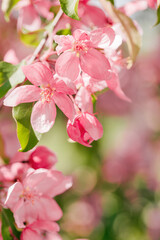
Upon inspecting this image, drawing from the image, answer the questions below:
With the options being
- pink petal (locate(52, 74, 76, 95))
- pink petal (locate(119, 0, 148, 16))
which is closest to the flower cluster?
pink petal (locate(52, 74, 76, 95))

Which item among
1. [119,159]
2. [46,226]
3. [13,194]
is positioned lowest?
[119,159]

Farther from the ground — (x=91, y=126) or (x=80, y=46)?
(x=80, y=46)

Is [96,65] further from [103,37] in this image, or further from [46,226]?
[46,226]

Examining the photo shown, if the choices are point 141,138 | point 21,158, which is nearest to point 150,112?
point 141,138

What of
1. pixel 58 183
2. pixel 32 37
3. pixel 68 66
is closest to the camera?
pixel 68 66

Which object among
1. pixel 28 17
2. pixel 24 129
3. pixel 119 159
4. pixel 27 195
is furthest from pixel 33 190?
pixel 119 159

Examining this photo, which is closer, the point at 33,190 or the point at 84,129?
the point at 84,129

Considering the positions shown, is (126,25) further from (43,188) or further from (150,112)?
(150,112)
